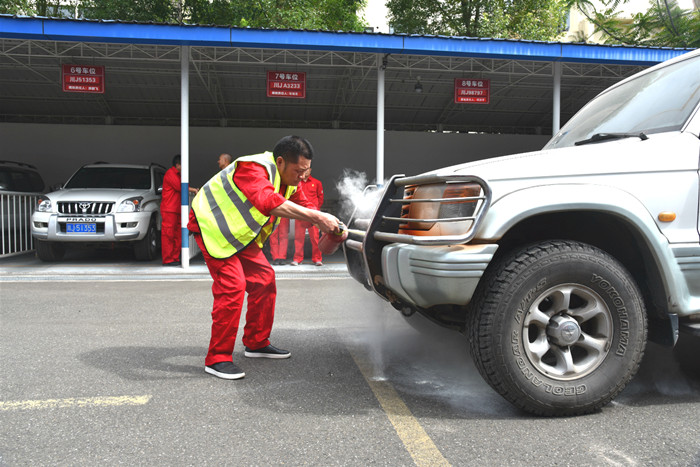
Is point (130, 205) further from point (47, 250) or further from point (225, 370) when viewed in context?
point (225, 370)

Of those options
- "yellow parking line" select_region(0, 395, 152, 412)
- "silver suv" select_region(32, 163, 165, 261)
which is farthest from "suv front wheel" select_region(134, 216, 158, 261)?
"yellow parking line" select_region(0, 395, 152, 412)

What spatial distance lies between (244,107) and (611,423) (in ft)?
52.1

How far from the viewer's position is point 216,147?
17.4m

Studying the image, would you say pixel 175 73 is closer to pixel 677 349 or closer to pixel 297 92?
pixel 297 92

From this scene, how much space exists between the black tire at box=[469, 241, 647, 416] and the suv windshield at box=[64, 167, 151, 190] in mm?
8829

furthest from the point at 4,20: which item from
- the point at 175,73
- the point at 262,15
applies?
the point at 262,15

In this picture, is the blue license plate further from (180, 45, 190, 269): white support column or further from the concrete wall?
the concrete wall

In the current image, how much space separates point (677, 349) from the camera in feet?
12.4

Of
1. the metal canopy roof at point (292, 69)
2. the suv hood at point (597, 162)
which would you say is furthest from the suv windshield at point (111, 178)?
the suv hood at point (597, 162)

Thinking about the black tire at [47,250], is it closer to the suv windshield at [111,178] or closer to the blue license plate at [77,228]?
the blue license plate at [77,228]

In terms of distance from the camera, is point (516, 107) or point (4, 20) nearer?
point (4, 20)

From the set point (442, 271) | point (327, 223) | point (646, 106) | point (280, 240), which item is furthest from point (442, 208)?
point (280, 240)

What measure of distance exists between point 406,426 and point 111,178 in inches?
360

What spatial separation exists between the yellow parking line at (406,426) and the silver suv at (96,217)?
6702 mm
